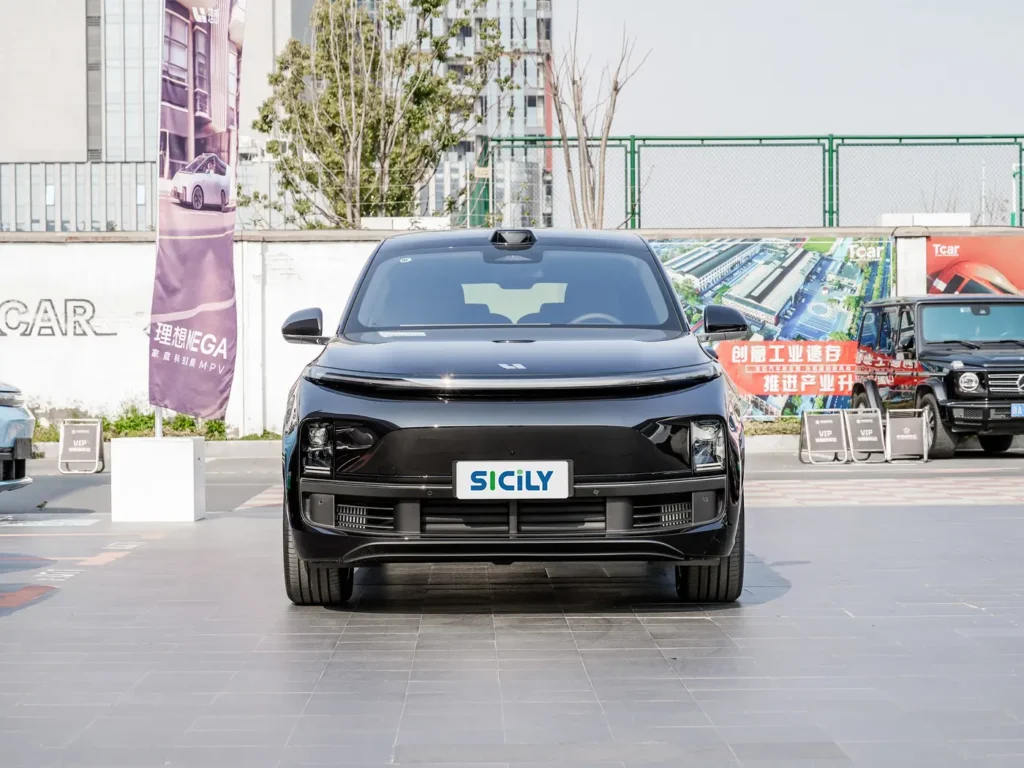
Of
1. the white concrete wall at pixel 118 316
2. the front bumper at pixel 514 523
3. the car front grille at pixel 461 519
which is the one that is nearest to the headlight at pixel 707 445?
the front bumper at pixel 514 523

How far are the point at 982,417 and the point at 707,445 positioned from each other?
39.4ft

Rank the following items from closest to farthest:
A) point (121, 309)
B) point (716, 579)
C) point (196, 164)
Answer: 1. point (716, 579)
2. point (196, 164)
3. point (121, 309)

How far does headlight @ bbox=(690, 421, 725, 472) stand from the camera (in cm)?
589

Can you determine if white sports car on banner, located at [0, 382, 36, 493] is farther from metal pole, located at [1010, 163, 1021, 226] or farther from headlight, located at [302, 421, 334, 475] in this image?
metal pole, located at [1010, 163, 1021, 226]

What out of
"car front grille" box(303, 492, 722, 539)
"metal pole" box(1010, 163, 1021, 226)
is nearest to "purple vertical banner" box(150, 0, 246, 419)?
"car front grille" box(303, 492, 722, 539)

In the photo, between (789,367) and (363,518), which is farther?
(789,367)

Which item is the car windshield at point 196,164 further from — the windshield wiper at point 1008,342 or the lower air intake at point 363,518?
the windshield wiper at point 1008,342

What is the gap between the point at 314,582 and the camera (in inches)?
256

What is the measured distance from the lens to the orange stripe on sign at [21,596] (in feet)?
22.1

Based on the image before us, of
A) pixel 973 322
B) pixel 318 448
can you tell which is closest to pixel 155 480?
pixel 318 448

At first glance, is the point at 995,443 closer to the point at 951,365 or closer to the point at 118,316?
Answer: the point at 951,365

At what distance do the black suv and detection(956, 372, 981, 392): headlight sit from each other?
12 millimetres

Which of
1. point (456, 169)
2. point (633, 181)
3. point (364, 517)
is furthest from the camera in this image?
point (456, 169)

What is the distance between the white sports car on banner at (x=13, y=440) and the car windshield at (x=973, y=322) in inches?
441
